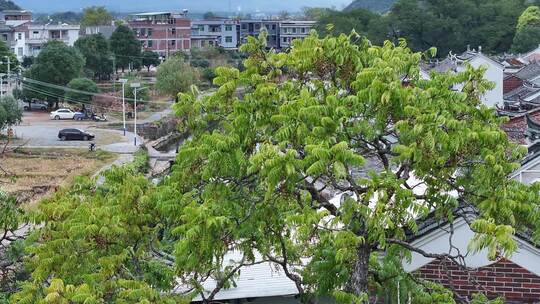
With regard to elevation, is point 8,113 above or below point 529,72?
below

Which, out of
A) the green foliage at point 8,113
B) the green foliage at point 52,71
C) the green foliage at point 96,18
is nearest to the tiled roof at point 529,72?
the green foliage at point 8,113

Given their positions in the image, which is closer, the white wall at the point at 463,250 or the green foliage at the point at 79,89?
the white wall at the point at 463,250

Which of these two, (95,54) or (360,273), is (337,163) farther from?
(95,54)

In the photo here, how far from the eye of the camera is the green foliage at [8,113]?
1510 inches

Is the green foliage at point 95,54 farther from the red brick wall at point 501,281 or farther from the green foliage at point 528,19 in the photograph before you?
the red brick wall at point 501,281

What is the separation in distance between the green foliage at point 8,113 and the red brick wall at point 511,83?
22228mm

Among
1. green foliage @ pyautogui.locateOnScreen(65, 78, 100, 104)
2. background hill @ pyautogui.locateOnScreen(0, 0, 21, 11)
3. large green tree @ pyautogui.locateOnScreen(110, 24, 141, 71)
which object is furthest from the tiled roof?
background hill @ pyautogui.locateOnScreen(0, 0, 21, 11)

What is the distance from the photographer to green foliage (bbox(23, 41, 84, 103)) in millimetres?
52438

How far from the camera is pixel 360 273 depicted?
21.5 ft

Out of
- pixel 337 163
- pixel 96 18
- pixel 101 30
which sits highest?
pixel 96 18

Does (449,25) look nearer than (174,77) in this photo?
No

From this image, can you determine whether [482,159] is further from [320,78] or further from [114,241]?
[114,241]

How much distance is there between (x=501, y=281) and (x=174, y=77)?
45.9 metres

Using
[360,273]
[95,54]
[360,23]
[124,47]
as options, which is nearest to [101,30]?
[124,47]
